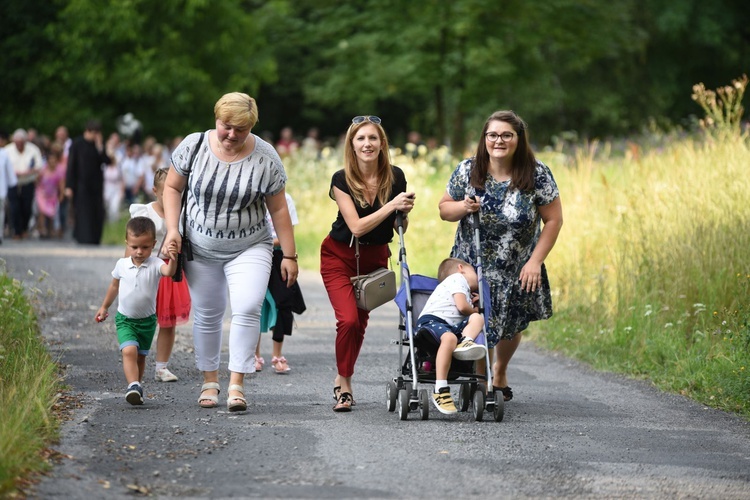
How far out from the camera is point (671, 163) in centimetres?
1349

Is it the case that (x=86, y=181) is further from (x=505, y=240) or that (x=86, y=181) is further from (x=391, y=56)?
(x=505, y=240)

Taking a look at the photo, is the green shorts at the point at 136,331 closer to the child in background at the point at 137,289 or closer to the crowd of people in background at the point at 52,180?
the child in background at the point at 137,289

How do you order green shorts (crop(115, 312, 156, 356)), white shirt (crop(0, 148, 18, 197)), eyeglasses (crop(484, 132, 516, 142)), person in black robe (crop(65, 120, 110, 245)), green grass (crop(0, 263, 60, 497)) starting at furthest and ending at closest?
person in black robe (crop(65, 120, 110, 245)), white shirt (crop(0, 148, 18, 197)), green shorts (crop(115, 312, 156, 356)), eyeglasses (crop(484, 132, 516, 142)), green grass (crop(0, 263, 60, 497))

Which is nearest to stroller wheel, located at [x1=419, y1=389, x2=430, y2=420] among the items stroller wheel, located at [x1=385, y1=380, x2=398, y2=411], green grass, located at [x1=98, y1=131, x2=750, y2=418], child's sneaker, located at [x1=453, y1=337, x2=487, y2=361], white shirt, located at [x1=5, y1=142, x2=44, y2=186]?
stroller wheel, located at [x1=385, y1=380, x2=398, y2=411]

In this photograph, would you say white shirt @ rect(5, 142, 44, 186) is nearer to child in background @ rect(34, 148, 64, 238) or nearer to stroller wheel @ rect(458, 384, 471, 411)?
child in background @ rect(34, 148, 64, 238)

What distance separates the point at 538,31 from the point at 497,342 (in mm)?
26249

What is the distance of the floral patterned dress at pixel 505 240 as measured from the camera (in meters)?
8.38

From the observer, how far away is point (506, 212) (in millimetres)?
8375

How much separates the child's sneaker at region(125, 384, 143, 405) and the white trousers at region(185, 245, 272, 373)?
0.47 m

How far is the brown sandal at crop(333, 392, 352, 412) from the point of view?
829 centimetres

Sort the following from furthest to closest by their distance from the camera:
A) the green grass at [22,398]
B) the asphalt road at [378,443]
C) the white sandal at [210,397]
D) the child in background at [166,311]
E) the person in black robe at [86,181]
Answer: the person in black robe at [86,181], the child in background at [166,311], the white sandal at [210,397], the asphalt road at [378,443], the green grass at [22,398]

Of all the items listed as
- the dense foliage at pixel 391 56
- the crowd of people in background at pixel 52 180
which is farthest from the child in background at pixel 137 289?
the dense foliage at pixel 391 56

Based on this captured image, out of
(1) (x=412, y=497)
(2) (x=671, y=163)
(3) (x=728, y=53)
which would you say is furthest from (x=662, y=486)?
(3) (x=728, y=53)

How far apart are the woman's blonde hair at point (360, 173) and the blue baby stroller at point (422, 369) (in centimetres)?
24
